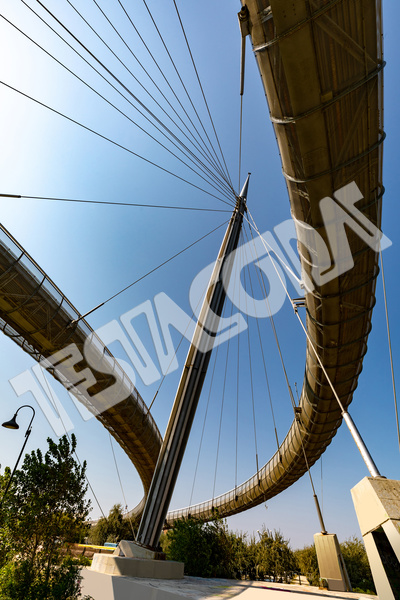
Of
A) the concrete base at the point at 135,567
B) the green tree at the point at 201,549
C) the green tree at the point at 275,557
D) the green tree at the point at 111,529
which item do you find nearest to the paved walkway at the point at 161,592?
the concrete base at the point at 135,567

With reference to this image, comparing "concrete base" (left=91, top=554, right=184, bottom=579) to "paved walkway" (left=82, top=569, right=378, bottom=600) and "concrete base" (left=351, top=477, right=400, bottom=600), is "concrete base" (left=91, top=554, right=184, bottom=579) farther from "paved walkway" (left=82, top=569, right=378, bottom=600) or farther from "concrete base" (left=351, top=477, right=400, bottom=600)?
"concrete base" (left=351, top=477, right=400, bottom=600)

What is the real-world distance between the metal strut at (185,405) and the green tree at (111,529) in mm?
28234

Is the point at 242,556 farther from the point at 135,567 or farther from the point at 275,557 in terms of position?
the point at 135,567

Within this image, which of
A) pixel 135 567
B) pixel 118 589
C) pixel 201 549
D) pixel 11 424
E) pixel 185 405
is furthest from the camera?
pixel 11 424

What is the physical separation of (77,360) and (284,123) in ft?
50.2

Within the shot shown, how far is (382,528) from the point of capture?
296 cm

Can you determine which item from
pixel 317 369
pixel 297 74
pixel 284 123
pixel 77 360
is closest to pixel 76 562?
pixel 77 360

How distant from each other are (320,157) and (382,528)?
277 inches

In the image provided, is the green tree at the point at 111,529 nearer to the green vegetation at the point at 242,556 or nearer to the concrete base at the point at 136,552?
the green vegetation at the point at 242,556

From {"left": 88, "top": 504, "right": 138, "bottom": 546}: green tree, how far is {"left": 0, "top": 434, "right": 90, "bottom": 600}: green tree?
27.6m

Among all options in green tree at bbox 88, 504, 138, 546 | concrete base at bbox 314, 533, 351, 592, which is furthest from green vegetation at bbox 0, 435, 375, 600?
green tree at bbox 88, 504, 138, 546

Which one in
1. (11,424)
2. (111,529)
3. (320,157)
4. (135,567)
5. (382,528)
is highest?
(320,157)

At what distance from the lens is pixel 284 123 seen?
261 inches

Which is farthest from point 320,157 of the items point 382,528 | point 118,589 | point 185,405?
point 118,589
